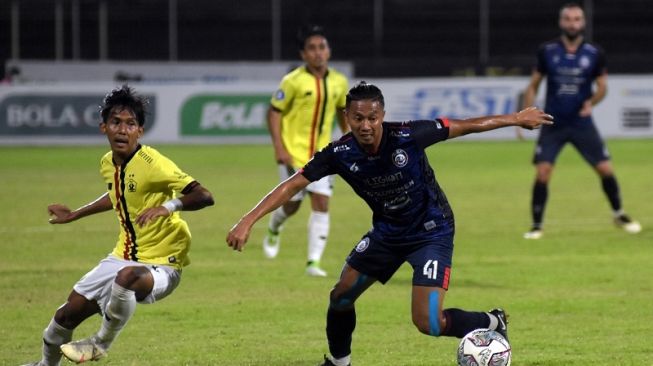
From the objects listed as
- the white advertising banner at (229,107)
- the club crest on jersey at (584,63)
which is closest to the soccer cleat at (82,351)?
the club crest on jersey at (584,63)

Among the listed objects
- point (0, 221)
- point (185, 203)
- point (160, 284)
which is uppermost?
point (185, 203)

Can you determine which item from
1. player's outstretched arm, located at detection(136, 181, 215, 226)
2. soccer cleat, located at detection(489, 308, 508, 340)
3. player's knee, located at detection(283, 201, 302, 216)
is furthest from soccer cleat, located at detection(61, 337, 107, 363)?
player's knee, located at detection(283, 201, 302, 216)

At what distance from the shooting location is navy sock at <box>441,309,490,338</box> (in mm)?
7746

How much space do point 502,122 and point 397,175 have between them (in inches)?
26.8

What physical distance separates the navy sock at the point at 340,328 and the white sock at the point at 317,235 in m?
4.56

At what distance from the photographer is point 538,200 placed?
1548cm

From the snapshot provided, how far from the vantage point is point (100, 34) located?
116 ft

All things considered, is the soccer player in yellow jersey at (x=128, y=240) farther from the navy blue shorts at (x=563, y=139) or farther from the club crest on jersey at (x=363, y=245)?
the navy blue shorts at (x=563, y=139)

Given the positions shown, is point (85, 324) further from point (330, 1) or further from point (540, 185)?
point (330, 1)

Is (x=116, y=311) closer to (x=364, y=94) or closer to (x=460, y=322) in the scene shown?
(x=364, y=94)

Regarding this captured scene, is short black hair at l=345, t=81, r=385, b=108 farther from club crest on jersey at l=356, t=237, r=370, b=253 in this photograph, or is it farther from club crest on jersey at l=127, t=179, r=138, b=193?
club crest on jersey at l=127, t=179, r=138, b=193

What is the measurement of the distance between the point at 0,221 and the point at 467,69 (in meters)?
18.1

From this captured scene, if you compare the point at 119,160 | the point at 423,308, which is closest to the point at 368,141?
the point at 423,308

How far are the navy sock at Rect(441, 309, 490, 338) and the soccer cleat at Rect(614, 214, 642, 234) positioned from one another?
8.40 metres
